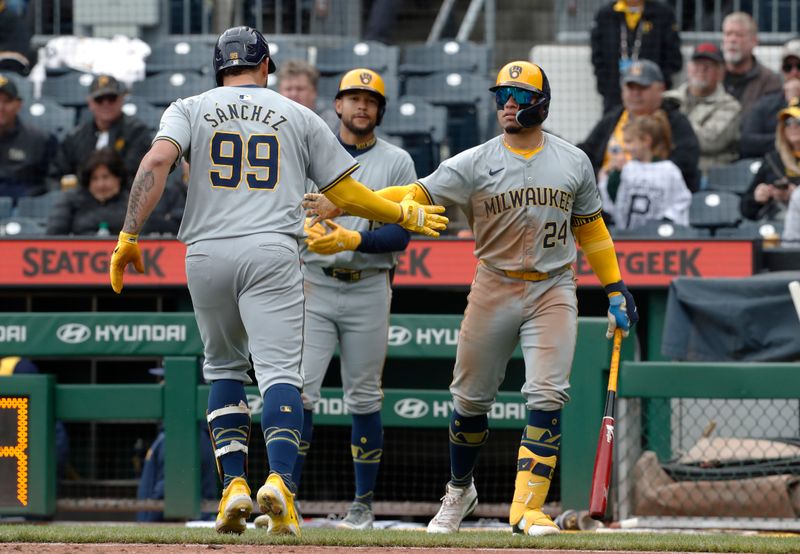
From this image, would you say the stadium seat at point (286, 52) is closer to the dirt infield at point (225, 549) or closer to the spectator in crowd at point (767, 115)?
the spectator in crowd at point (767, 115)

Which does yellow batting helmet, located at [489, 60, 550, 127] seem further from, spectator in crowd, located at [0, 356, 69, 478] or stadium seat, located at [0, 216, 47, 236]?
stadium seat, located at [0, 216, 47, 236]

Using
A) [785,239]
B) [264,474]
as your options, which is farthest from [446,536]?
[785,239]

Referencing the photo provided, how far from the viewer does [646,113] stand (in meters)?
10.0

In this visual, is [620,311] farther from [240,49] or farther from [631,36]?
[631,36]

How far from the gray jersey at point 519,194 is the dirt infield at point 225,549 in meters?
1.44

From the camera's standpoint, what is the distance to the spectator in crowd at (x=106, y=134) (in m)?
10.1

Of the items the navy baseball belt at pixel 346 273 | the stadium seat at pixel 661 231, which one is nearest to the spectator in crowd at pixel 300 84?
the stadium seat at pixel 661 231

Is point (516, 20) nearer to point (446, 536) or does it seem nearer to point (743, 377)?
point (743, 377)

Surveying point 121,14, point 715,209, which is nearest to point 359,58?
point 121,14

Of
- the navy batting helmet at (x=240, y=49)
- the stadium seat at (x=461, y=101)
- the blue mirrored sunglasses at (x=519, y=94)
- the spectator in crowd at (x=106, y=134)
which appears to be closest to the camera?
the navy batting helmet at (x=240, y=49)

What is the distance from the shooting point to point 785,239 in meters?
8.99

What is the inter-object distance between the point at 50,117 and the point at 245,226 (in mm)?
6594

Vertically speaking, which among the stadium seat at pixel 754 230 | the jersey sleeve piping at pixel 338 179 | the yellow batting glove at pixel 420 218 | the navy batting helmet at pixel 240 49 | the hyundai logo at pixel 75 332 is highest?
the navy batting helmet at pixel 240 49

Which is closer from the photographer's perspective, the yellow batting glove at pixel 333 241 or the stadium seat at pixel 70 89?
the yellow batting glove at pixel 333 241
